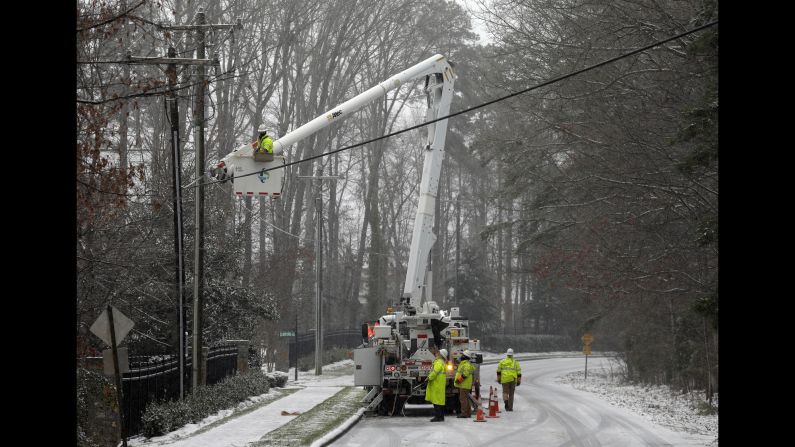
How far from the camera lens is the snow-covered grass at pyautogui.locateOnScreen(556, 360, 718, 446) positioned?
23656 mm

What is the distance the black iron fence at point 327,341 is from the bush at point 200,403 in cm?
1815

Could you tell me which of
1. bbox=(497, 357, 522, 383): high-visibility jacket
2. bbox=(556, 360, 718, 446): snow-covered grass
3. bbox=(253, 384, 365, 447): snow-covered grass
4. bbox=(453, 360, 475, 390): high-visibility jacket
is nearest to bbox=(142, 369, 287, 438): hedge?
bbox=(253, 384, 365, 447): snow-covered grass

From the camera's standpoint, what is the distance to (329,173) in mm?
72625

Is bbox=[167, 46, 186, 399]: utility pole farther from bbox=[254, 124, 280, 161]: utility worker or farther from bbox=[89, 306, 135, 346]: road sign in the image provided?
bbox=[89, 306, 135, 346]: road sign

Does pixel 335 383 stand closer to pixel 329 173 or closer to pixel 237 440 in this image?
pixel 237 440

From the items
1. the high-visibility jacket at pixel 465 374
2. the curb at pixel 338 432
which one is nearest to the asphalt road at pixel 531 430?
the curb at pixel 338 432

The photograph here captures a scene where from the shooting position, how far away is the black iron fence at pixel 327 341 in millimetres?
50950

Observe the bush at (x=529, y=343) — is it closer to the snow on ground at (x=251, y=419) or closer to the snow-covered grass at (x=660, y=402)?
the snow-covered grass at (x=660, y=402)

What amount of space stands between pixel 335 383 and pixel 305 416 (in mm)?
14093

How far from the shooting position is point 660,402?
105 feet

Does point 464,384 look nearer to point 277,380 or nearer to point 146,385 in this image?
point 146,385

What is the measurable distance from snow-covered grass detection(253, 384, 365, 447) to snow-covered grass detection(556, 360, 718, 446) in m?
7.51

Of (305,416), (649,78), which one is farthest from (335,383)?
(649,78)

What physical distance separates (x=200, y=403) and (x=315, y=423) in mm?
3138
